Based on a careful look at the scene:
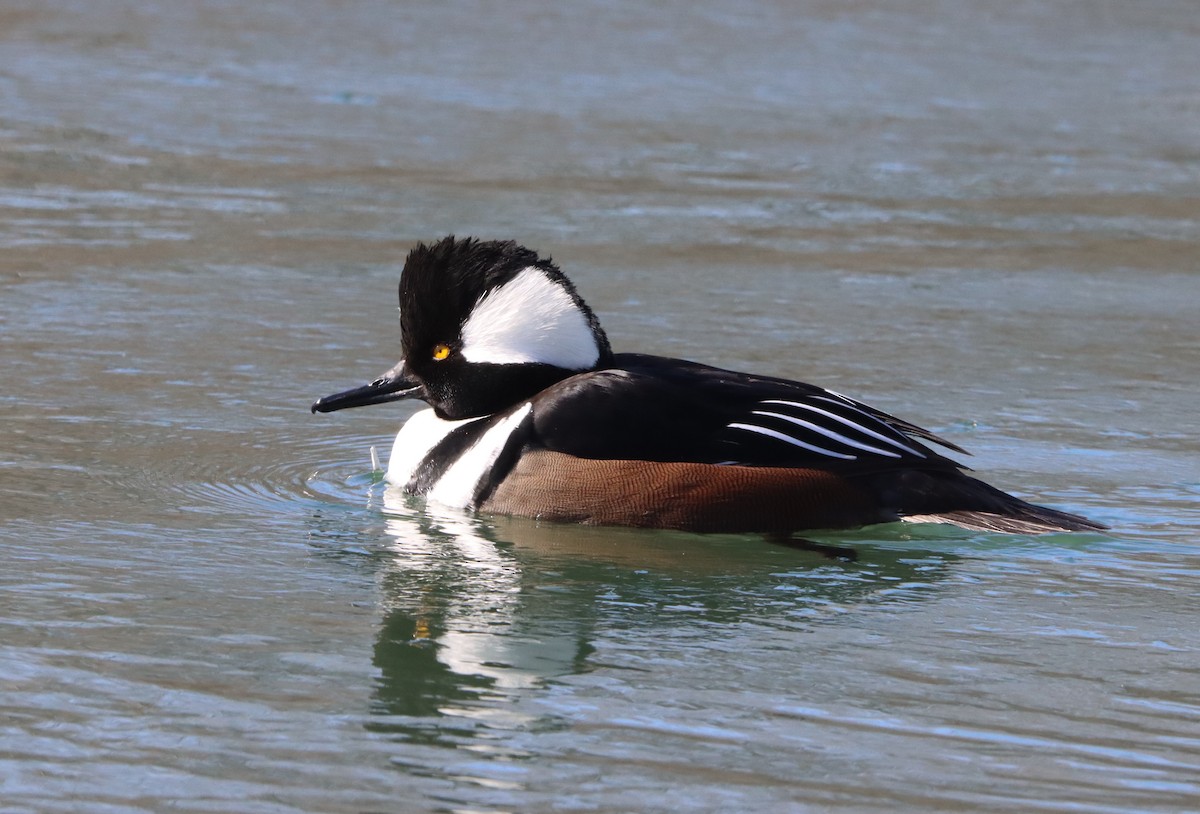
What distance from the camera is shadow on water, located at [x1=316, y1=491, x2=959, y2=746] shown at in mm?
4199

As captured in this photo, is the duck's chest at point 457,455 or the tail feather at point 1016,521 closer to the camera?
the tail feather at point 1016,521

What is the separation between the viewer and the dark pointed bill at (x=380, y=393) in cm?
631

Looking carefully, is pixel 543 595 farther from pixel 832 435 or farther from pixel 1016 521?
pixel 1016 521

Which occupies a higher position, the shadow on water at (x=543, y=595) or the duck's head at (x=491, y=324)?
the duck's head at (x=491, y=324)

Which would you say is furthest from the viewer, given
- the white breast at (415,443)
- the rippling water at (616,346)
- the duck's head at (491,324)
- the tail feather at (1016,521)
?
the white breast at (415,443)

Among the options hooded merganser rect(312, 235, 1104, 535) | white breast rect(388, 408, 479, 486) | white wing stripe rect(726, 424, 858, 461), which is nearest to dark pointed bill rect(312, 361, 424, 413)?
white breast rect(388, 408, 479, 486)

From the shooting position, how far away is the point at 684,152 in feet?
41.2

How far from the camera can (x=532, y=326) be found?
597 cm

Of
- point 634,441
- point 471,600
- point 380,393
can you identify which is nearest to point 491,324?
point 380,393

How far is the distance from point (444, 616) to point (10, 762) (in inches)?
52.8

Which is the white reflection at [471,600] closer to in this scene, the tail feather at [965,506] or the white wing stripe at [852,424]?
the white wing stripe at [852,424]

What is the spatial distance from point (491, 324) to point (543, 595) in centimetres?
128

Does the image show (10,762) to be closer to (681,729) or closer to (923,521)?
(681,729)

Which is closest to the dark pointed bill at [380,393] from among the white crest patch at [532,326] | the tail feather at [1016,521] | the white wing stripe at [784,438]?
the white crest patch at [532,326]
